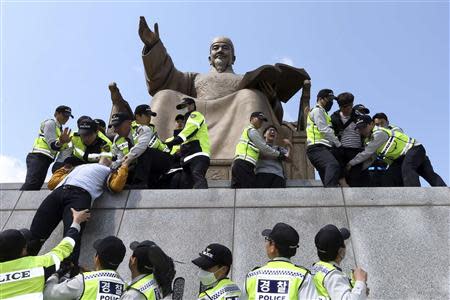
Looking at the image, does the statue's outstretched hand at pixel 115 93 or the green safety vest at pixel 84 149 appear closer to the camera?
the green safety vest at pixel 84 149

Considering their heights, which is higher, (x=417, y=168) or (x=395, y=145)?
(x=395, y=145)

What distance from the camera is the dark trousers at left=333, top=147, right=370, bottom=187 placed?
6.91 metres

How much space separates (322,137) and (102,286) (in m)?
3.99

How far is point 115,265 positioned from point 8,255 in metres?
0.70

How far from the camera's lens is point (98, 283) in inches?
137

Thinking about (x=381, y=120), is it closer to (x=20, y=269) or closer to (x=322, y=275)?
(x=322, y=275)

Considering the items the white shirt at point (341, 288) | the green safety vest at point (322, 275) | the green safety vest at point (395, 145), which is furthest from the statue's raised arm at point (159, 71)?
the white shirt at point (341, 288)

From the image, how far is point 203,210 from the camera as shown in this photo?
591 cm

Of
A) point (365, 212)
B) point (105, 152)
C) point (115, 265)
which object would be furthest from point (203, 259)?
point (105, 152)

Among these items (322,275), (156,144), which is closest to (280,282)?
(322,275)

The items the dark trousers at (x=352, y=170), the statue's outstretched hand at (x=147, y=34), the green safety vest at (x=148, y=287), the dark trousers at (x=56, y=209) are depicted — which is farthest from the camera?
the statue's outstretched hand at (x=147, y=34)

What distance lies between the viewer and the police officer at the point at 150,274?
11.6 ft

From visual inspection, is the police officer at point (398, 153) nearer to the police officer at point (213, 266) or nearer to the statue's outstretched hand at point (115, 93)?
the police officer at point (213, 266)

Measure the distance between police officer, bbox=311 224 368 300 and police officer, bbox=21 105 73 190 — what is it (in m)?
4.40
